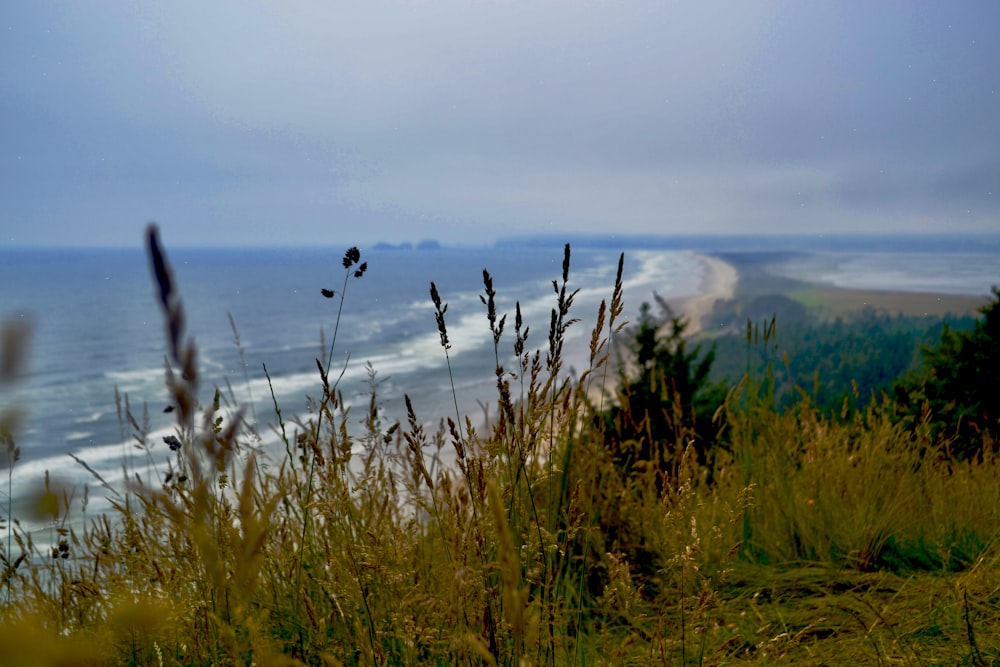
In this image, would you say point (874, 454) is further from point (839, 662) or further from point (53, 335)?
point (53, 335)

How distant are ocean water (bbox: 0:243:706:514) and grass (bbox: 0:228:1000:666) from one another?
8.6 inches

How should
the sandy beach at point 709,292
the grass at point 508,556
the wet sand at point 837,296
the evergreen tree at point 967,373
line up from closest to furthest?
the grass at point 508,556 → the evergreen tree at point 967,373 → the wet sand at point 837,296 → the sandy beach at point 709,292

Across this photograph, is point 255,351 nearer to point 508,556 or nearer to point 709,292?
point 709,292

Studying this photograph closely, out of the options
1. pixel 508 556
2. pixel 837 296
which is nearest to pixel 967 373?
pixel 508 556

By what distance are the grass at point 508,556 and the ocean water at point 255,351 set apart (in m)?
0.22

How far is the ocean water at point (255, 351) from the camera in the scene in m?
15.0

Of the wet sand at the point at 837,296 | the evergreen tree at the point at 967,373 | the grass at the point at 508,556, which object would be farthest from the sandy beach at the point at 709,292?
the grass at the point at 508,556

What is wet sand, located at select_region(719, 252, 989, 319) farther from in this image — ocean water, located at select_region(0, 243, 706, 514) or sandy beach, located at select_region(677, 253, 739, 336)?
ocean water, located at select_region(0, 243, 706, 514)

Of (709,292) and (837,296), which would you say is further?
(709,292)

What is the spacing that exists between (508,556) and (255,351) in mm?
41374

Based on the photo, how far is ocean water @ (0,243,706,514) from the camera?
589 inches

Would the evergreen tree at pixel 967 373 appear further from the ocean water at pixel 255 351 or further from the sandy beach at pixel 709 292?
the sandy beach at pixel 709 292

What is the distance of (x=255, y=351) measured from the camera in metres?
39.7

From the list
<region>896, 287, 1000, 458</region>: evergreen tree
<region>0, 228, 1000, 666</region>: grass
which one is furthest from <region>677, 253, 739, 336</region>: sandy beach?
<region>0, 228, 1000, 666</region>: grass
